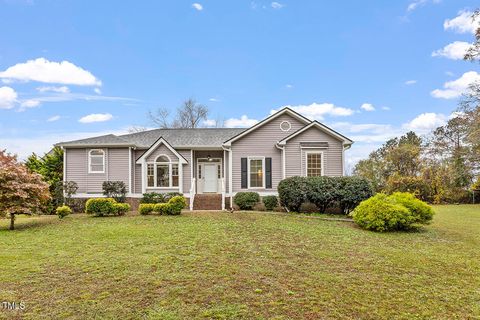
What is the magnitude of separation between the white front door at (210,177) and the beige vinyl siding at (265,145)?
8.01 feet

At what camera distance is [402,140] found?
121ft

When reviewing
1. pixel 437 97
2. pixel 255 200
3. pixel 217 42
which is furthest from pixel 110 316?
pixel 437 97

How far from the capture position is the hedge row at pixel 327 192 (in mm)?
15406

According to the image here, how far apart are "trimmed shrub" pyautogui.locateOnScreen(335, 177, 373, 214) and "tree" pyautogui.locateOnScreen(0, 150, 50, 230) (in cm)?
1342

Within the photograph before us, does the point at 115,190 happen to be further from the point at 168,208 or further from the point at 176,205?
the point at 176,205

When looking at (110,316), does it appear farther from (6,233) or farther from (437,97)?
(437,97)

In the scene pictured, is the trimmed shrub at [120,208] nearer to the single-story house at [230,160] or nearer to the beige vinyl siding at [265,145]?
the single-story house at [230,160]

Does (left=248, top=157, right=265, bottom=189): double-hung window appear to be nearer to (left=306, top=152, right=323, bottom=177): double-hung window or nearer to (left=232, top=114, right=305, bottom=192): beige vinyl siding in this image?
(left=232, top=114, right=305, bottom=192): beige vinyl siding

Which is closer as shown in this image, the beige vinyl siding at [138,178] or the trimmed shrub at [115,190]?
the trimmed shrub at [115,190]

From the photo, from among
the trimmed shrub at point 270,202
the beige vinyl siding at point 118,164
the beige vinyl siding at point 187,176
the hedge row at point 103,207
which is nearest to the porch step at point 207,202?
→ the beige vinyl siding at point 187,176

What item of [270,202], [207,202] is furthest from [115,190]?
[270,202]

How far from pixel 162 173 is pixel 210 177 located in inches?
127

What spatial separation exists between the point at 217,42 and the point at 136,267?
55.7ft

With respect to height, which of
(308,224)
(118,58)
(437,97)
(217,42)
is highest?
(217,42)
